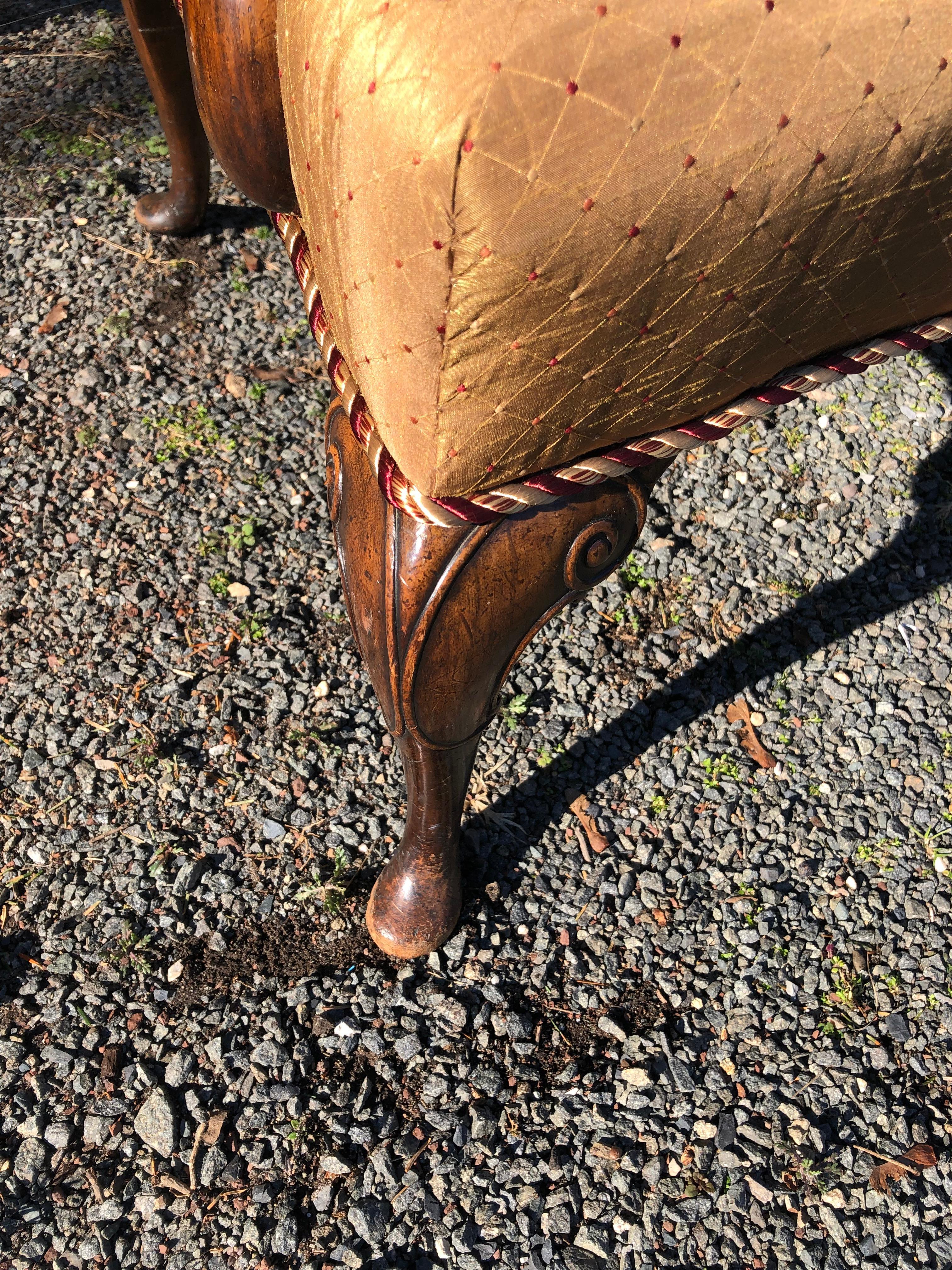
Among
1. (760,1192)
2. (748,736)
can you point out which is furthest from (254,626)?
(760,1192)

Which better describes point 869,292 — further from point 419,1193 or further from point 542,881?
point 419,1193

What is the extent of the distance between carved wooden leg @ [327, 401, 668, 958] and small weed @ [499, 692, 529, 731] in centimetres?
46

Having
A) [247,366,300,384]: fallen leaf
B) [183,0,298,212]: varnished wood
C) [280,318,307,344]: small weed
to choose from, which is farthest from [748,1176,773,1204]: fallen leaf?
[280,318,307,344]: small weed

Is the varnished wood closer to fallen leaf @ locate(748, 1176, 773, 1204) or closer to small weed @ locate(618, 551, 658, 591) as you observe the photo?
small weed @ locate(618, 551, 658, 591)

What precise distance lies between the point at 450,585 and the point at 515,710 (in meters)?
0.72

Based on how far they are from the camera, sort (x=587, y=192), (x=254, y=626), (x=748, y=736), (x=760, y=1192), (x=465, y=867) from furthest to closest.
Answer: (x=254, y=626) < (x=748, y=736) < (x=465, y=867) < (x=760, y=1192) < (x=587, y=192)

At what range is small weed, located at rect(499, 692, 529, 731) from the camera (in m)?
1.59

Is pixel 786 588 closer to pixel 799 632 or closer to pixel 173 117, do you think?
pixel 799 632

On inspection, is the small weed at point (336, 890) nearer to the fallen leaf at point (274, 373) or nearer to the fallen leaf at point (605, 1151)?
the fallen leaf at point (605, 1151)

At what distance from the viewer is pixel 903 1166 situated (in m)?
1.23

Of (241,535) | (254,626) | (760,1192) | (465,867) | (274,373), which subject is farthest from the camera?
(274,373)

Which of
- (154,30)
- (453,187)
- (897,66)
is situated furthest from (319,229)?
(154,30)

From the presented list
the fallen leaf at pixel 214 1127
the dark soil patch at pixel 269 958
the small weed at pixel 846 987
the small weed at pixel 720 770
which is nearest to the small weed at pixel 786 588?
the small weed at pixel 720 770

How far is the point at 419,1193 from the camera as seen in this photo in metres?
1.21
